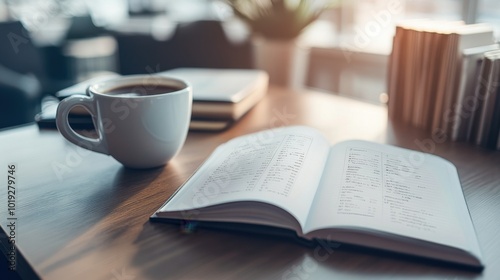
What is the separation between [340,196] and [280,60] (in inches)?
35.3

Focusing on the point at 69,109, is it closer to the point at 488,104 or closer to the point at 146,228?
the point at 146,228

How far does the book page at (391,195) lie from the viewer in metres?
0.44

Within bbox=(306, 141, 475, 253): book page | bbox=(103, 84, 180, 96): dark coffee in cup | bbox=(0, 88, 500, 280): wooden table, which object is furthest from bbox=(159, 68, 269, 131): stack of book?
bbox=(306, 141, 475, 253): book page

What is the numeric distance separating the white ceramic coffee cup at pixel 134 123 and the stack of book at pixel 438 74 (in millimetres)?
439

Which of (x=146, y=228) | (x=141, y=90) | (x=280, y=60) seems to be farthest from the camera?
(x=280, y=60)

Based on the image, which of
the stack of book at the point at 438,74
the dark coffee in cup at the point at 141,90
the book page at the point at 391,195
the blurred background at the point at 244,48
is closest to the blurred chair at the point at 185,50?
the blurred background at the point at 244,48

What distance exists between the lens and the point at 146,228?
485mm

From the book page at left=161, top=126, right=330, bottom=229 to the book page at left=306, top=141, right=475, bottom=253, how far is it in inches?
0.8

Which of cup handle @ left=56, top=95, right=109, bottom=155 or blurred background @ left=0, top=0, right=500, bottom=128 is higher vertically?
cup handle @ left=56, top=95, right=109, bottom=155

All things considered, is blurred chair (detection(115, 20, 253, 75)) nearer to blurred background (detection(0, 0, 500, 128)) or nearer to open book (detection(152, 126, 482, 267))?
blurred background (detection(0, 0, 500, 128))

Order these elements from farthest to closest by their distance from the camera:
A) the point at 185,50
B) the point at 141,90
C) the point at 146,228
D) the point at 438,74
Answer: the point at 185,50, the point at 438,74, the point at 141,90, the point at 146,228

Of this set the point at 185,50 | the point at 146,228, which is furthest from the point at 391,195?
the point at 185,50

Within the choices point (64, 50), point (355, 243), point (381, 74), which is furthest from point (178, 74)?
point (64, 50)

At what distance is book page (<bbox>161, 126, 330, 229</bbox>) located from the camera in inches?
18.3
